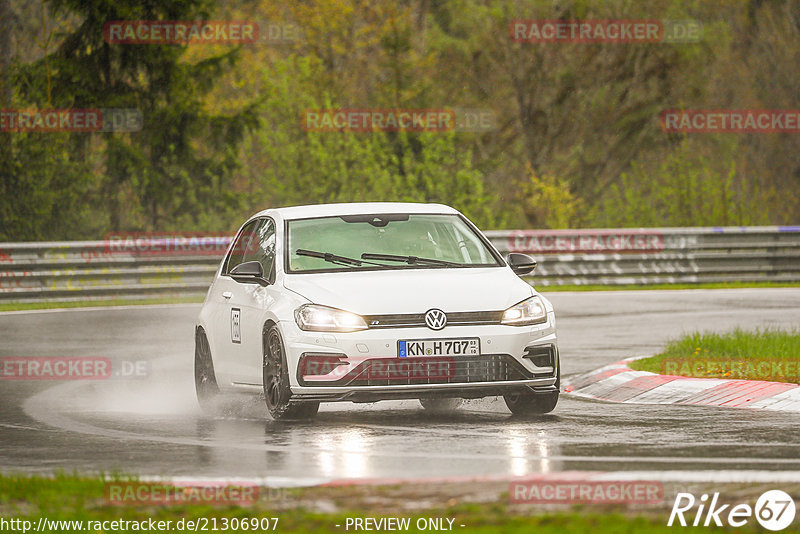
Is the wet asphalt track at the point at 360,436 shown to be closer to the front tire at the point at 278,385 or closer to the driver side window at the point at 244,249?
the front tire at the point at 278,385

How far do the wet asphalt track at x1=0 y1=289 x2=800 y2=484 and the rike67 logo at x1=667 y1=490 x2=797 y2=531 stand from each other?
121 cm

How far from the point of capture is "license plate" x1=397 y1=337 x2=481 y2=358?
11219 millimetres

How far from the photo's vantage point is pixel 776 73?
4984 cm

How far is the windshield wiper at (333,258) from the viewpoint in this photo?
1233cm

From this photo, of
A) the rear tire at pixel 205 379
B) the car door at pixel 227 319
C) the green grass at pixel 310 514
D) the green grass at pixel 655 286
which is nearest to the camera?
the green grass at pixel 310 514

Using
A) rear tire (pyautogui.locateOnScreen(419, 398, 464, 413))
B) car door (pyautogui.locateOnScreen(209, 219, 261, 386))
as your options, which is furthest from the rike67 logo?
car door (pyautogui.locateOnScreen(209, 219, 261, 386))

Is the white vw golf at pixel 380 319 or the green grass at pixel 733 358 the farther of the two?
the green grass at pixel 733 358

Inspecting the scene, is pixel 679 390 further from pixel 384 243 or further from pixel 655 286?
pixel 655 286

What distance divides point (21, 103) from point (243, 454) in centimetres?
2607

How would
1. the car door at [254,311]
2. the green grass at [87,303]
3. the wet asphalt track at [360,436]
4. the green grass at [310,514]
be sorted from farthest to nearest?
the green grass at [87,303]
the car door at [254,311]
the wet asphalt track at [360,436]
the green grass at [310,514]

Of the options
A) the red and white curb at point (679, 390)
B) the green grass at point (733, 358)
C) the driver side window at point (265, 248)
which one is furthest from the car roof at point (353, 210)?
the green grass at point (733, 358)

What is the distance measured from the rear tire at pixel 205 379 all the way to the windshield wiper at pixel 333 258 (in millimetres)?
1451

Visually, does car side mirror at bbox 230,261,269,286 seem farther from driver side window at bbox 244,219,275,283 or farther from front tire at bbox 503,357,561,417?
front tire at bbox 503,357,561,417

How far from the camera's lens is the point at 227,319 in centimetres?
1302
